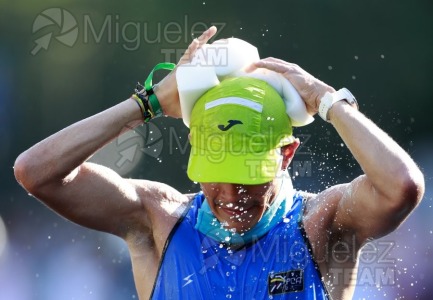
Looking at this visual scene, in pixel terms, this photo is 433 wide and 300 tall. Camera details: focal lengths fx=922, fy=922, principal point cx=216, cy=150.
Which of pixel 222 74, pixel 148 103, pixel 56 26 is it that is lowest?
pixel 148 103

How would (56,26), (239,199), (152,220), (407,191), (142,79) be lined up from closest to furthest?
(407,191) → (239,199) → (152,220) → (142,79) → (56,26)

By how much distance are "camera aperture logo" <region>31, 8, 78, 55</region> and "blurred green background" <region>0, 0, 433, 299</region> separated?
0.01 meters

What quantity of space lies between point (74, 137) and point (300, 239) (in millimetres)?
1102

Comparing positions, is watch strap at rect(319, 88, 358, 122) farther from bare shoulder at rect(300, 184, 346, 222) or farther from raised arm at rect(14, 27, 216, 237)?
raised arm at rect(14, 27, 216, 237)

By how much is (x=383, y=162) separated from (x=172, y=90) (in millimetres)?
1025

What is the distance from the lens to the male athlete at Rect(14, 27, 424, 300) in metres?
3.91

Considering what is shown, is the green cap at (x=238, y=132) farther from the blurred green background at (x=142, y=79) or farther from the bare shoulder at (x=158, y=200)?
the blurred green background at (x=142, y=79)

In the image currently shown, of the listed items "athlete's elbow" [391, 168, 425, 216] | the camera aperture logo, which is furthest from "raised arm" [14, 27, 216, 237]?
the camera aperture logo

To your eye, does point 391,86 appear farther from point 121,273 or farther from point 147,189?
point 147,189

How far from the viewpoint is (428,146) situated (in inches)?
334

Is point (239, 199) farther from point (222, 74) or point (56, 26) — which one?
point (56, 26)

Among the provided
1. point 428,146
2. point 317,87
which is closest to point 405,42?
point 428,146

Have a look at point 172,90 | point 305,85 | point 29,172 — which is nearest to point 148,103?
point 172,90

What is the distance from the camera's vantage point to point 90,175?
4.20m
